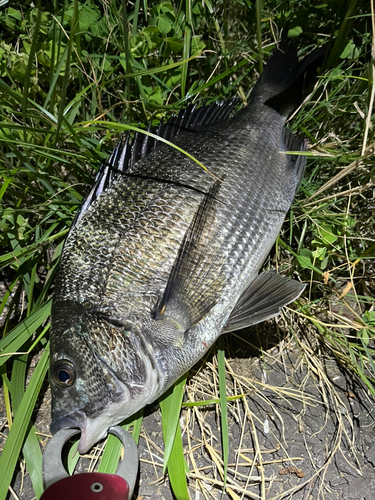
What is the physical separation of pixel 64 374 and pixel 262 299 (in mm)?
978

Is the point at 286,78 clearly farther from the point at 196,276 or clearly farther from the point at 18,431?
the point at 18,431

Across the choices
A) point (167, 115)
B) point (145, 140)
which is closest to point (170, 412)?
point (145, 140)

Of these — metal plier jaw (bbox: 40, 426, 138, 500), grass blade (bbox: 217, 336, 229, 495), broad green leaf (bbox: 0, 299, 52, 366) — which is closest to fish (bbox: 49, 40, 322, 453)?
metal plier jaw (bbox: 40, 426, 138, 500)

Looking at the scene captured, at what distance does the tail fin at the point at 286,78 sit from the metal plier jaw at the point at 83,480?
6.38ft

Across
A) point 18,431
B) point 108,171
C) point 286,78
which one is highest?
point 286,78

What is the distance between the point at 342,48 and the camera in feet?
7.12

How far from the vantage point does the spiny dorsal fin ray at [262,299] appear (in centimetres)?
185

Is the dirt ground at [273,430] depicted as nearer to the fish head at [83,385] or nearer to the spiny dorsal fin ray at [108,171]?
the fish head at [83,385]

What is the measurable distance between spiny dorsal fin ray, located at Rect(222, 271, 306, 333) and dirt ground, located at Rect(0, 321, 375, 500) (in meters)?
0.37

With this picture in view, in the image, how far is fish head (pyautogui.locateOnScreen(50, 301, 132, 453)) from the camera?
151 cm

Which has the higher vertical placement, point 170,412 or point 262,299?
point 262,299

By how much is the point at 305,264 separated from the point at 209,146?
0.83 meters

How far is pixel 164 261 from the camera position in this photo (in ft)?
5.56

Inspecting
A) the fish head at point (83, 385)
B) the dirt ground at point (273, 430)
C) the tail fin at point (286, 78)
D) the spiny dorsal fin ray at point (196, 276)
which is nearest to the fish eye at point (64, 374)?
the fish head at point (83, 385)
